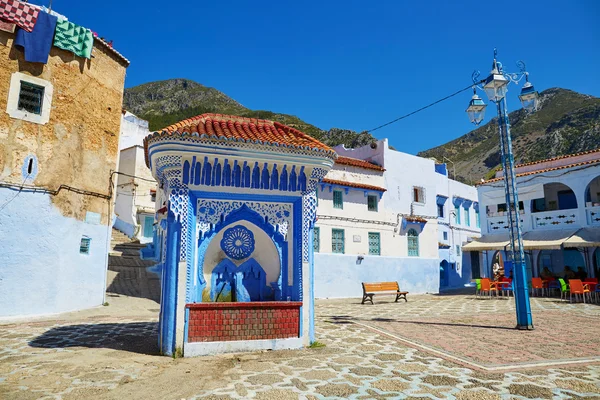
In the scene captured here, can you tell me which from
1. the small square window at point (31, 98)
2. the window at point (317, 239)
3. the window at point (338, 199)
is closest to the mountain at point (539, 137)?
the window at point (338, 199)

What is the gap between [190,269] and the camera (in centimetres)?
723

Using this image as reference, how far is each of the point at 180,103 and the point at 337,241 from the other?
79.4 metres

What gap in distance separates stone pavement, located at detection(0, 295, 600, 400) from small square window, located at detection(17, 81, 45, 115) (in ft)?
22.4

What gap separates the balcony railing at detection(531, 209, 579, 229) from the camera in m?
20.1

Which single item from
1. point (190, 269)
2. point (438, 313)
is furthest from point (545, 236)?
point (190, 269)

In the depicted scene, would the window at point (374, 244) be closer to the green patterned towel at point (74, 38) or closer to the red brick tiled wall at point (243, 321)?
the red brick tiled wall at point (243, 321)

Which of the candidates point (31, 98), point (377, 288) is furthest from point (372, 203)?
point (31, 98)

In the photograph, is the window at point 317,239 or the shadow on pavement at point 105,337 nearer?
the shadow on pavement at point 105,337

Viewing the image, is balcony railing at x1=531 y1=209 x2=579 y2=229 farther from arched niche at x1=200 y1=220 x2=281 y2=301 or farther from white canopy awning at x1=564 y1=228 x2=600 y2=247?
arched niche at x1=200 y1=220 x2=281 y2=301

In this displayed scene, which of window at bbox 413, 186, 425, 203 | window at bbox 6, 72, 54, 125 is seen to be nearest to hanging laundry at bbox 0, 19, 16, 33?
window at bbox 6, 72, 54, 125

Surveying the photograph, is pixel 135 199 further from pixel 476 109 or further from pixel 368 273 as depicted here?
pixel 476 109

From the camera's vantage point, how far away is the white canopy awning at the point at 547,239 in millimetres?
18625

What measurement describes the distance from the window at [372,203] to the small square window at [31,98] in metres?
15.3

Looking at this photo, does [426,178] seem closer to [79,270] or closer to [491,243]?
[491,243]
